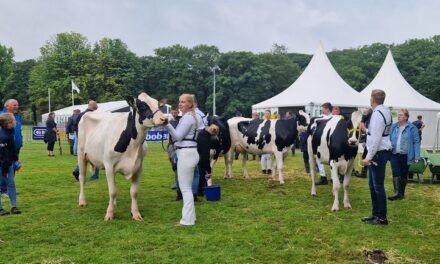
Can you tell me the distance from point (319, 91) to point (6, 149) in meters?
18.8

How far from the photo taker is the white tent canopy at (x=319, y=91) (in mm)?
22833

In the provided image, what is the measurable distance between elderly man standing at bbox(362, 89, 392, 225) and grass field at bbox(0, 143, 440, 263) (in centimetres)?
32

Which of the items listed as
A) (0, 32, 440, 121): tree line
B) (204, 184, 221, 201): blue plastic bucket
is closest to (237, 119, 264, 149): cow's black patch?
(204, 184, 221, 201): blue plastic bucket

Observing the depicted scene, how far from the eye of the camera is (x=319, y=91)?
2333 cm

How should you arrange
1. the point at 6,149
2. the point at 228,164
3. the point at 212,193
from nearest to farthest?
the point at 6,149 → the point at 212,193 → the point at 228,164

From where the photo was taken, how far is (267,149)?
11234 mm

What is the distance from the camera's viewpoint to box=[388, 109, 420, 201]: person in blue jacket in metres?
8.92

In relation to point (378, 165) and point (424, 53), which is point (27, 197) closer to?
point (378, 165)

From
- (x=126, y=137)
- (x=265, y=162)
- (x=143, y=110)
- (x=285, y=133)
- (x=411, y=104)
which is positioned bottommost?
(x=265, y=162)

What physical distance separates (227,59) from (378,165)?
57635mm

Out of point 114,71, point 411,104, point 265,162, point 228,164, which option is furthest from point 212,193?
point 114,71

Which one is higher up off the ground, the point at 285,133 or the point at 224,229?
the point at 285,133

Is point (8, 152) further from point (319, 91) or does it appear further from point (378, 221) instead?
point (319, 91)

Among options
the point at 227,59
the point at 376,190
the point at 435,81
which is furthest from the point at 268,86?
the point at 376,190
